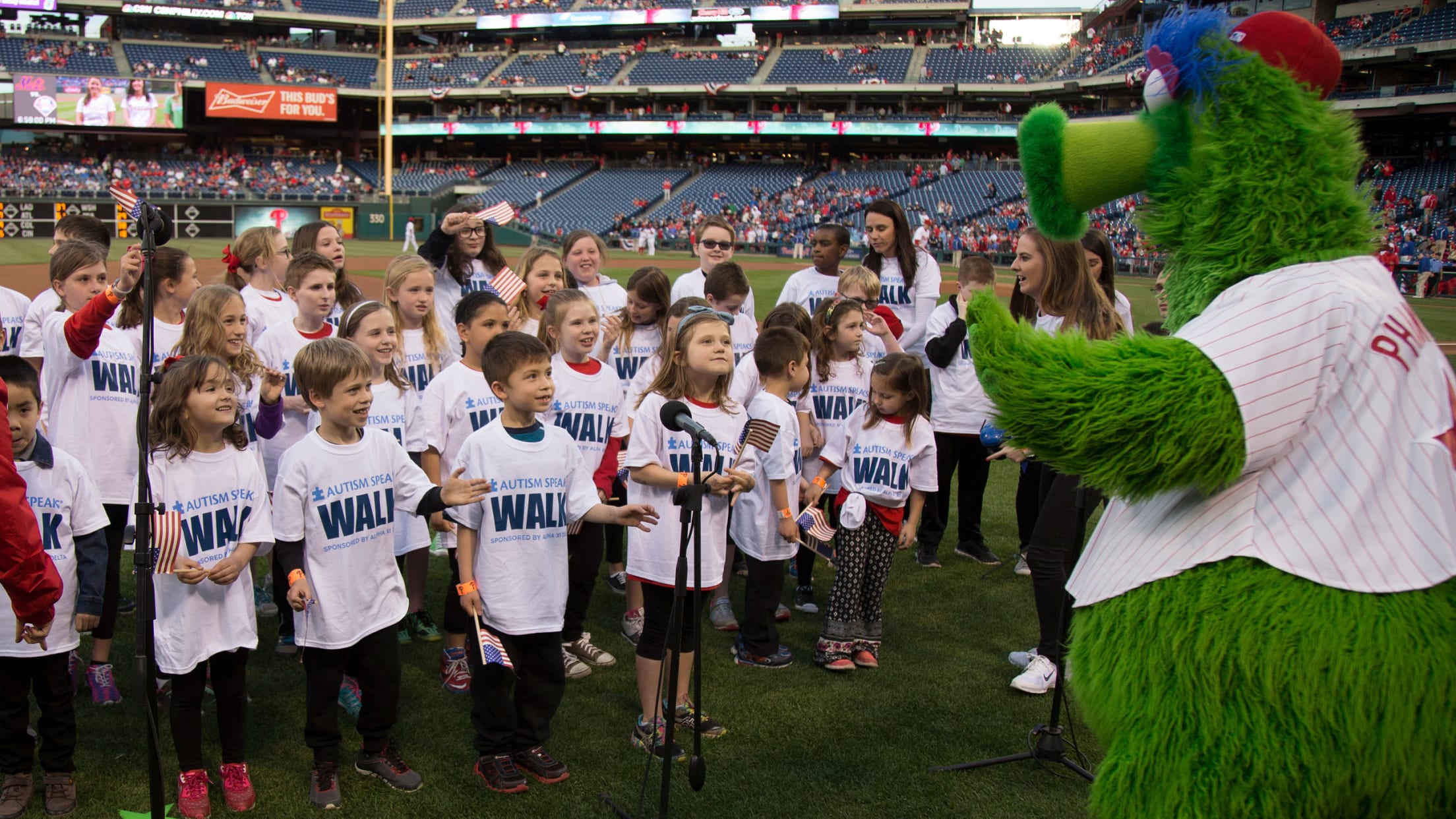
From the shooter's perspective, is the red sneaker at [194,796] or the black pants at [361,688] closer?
the red sneaker at [194,796]

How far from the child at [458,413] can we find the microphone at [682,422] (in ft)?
5.40

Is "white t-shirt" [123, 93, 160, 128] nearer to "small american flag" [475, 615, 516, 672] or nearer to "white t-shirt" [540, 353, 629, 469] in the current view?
"white t-shirt" [540, 353, 629, 469]

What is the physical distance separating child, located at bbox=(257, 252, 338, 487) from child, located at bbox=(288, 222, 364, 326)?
54 cm

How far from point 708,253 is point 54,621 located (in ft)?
13.2

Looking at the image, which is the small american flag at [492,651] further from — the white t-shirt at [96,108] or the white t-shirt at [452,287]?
the white t-shirt at [96,108]

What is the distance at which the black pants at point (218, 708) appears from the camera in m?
3.51

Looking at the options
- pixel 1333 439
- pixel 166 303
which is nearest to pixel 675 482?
pixel 1333 439

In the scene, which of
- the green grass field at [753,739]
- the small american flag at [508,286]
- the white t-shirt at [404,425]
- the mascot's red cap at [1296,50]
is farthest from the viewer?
the small american flag at [508,286]

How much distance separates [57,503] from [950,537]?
5.35 m

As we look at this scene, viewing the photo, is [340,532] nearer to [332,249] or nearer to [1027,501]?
[332,249]

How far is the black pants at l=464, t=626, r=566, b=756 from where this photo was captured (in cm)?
370

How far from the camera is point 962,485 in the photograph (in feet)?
21.6

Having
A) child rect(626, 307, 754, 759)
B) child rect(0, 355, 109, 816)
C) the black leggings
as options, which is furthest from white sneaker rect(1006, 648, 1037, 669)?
child rect(0, 355, 109, 816)

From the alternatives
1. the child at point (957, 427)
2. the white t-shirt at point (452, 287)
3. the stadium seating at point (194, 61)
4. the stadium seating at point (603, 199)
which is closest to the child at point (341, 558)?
the white t-shirt at point (452, 287)
